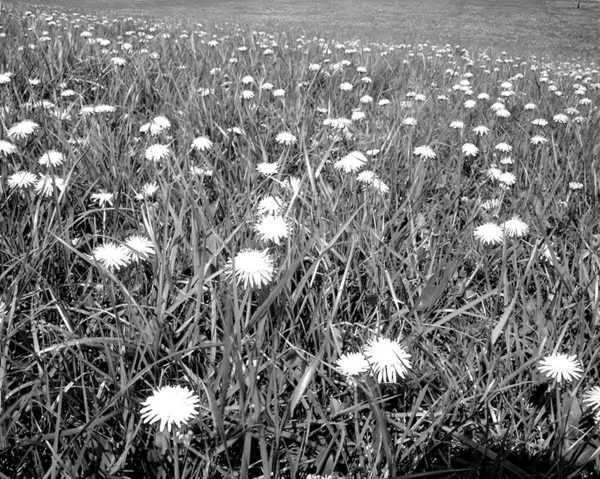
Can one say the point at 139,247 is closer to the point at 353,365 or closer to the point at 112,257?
the point at 112,257

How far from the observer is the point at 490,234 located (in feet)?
4.77

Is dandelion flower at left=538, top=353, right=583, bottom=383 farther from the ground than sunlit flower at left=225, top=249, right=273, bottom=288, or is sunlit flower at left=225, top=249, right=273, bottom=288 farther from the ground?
sunlit flower at left=225, top=249, right=273, bottom=288

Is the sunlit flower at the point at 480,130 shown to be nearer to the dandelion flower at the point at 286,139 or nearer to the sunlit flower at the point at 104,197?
the dandelion flower at the point at 286,139

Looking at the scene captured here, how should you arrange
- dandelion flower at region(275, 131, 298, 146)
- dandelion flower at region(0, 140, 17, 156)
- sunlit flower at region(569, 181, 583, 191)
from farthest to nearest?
dandelion flower at region(275, 131, 298, 146) < sunlit flower at region(569, 181, 583, 191) < dandelion flower at region(0, 140, 17, 156)

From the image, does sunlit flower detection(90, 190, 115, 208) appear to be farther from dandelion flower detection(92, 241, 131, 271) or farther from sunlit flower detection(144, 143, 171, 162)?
dandelion flower detection(92, 241, 131, 271)

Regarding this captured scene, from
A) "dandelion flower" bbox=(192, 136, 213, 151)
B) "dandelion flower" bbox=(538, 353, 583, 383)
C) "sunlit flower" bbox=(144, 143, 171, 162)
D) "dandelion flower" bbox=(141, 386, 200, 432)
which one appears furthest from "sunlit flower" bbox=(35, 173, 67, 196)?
"dandelion flower" bbox=(538, 353, 583, 383)

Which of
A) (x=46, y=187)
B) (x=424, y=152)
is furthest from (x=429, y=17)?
(x=46, y=187)

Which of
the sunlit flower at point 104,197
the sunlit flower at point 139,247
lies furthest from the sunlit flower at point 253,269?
the sunlit flower at point 104,197

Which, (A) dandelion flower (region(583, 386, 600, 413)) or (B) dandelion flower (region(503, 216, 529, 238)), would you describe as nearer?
(A) dandelion flower (region(583, 386, 600, 413))

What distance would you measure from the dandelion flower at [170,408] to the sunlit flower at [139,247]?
0.39 metres

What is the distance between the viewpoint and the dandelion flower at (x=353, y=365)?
0.99m

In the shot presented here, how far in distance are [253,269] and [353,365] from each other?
309 mm

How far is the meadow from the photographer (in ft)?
2.98

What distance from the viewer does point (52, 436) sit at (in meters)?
0.83
